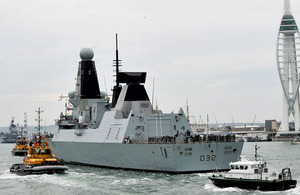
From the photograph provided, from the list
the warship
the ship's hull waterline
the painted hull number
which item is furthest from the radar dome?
the painted hull number

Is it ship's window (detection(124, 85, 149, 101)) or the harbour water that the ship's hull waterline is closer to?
the harbour water

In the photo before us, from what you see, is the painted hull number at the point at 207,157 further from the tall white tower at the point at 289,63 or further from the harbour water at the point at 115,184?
the tall white tower at the point at 289,63

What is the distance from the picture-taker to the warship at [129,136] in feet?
121

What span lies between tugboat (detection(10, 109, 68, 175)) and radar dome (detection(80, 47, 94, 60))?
1700 centimetres

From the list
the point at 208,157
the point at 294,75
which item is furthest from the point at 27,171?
the point at 294,75

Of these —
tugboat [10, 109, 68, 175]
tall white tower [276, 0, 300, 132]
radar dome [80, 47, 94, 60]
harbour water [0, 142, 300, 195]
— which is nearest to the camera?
harbour water [0, 142, 300, 195]

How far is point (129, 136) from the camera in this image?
40938 millimetres

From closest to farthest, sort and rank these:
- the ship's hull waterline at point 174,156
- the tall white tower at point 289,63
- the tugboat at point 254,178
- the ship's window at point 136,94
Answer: the tugboat at point 254,178, the ship's hull waterline at point 174,156, the ship's window at point 136,94, the tall white tower at point 289,63

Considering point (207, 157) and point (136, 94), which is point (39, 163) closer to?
point (136, 94)

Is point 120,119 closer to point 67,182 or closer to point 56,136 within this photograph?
point 67,182

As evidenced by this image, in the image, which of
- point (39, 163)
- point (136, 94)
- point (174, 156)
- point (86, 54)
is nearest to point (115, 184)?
point (174, 156)

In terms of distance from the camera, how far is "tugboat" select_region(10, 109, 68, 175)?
39.0m

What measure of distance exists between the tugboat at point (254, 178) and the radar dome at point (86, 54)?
97.3 ft

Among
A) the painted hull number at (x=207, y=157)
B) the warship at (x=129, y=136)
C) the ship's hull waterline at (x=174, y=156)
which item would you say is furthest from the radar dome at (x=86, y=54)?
the painted hull number at (x=207, y=157)
